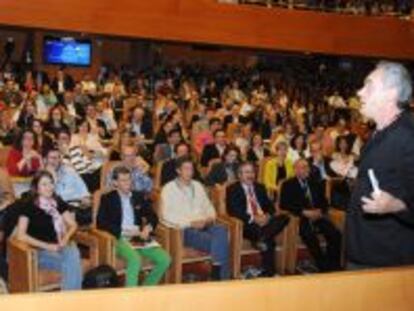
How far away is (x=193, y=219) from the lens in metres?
6.87

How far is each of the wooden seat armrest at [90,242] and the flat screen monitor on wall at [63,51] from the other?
40.7 feet

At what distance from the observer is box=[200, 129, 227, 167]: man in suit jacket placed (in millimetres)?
9633

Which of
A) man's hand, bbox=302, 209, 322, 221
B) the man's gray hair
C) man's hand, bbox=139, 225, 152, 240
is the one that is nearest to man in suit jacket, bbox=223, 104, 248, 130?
man's hand, bbox=302, 209, 322, 221

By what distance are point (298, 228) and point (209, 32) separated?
280 inches

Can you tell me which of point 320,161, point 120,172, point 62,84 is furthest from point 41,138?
point 62,84

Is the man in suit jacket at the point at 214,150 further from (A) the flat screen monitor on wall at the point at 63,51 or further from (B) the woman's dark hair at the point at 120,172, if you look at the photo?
(A) the flat screen monitor on wall at the point at 63,51

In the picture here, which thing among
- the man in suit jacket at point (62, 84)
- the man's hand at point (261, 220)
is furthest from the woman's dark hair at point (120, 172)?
the man in suit jacket at point (62, 84)

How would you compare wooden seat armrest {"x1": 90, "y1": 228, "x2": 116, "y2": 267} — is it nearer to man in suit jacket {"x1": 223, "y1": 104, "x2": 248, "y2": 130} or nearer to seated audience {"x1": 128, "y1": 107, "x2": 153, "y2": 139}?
seated audience {"x1": 128, "y1": 107, "x2": 153, "y2": 139}

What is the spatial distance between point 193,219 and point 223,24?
780 centimetres

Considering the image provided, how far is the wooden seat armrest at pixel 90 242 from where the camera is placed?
597 centimetres

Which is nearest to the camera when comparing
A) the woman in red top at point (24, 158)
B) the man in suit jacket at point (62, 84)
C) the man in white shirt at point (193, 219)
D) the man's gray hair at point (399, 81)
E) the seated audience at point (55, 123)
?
the man's gray hair at point (399, 81)

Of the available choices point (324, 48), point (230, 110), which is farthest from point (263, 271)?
point (324, 48)

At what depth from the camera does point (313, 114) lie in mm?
16375

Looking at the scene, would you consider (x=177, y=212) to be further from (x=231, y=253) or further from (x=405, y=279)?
(x=405, y=279)
